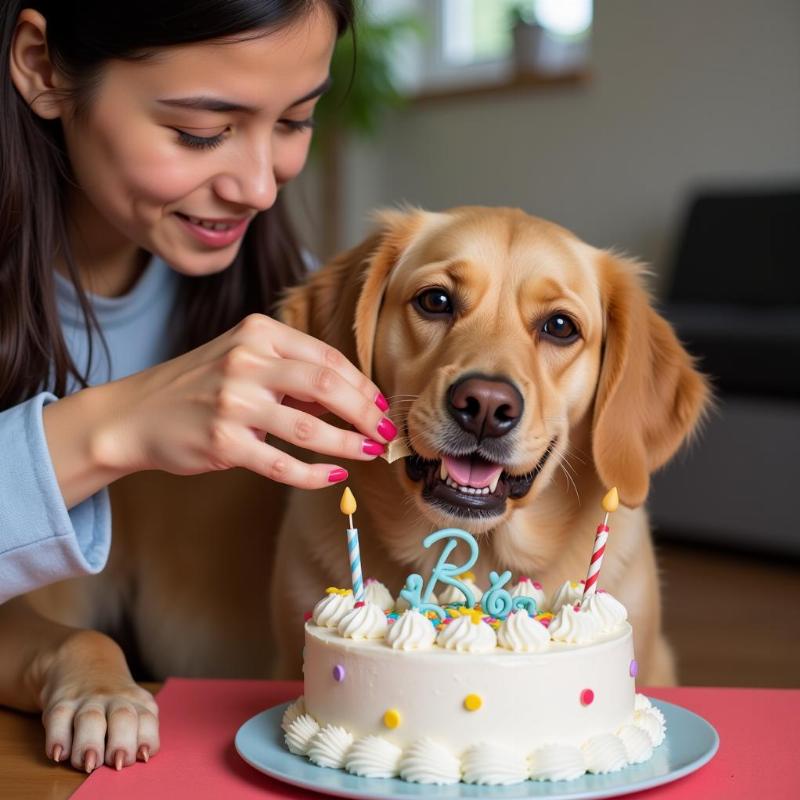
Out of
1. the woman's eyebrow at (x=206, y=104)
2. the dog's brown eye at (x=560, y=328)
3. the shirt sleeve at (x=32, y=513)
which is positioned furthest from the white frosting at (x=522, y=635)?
the woman's eyebrow at (x=206, y=104)

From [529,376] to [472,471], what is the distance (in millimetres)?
140

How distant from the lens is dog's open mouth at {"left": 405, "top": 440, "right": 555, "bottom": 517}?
4.54 feet

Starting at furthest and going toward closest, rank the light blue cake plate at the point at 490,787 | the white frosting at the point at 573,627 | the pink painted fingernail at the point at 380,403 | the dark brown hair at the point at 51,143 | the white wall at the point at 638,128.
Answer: the white wall at the point at 638,128 → the dark brown hair at the point at 51,143 → the pink painted fingernail at the point at 380,403 → the white frosting at the point at 573,627 → the light blue cake plate at the point at 490,787

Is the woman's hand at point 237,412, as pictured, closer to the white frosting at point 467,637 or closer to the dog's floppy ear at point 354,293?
the white frosting at point 467,637

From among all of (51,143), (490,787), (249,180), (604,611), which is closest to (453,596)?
(604,611)

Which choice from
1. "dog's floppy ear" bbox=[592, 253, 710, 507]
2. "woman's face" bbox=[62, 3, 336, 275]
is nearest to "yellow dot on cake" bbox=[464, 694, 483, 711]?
"dog's floppy ear" bbox=[592, 253, 710, 507]

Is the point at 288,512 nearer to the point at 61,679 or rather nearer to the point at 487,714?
the point at 61,679

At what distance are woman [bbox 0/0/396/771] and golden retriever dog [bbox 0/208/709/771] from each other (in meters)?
0.17

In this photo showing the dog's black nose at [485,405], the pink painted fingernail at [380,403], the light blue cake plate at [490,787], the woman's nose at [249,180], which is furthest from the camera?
the woman's nose at [249,180]

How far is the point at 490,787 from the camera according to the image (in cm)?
96

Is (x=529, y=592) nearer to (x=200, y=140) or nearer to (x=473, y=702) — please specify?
(x=473, y=702)

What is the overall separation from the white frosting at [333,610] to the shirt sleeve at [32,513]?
26cm

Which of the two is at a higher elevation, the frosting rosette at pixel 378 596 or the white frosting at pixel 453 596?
the frosting rosette at pixel 378 596

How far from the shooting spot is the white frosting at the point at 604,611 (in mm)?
1087
